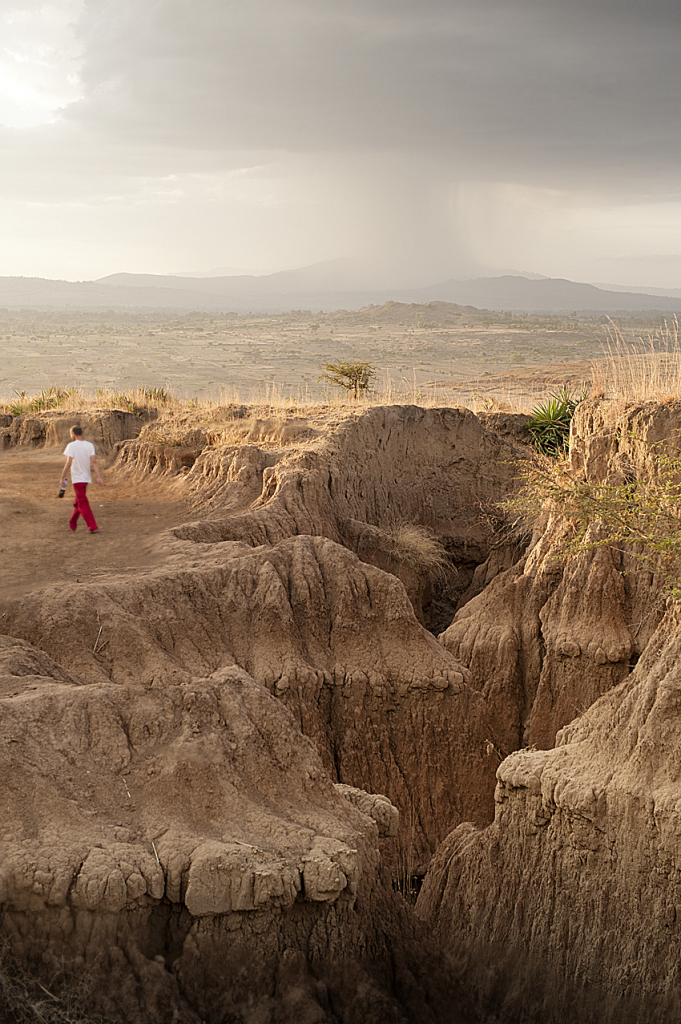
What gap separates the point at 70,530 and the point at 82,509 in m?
0.43

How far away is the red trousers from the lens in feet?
36.1

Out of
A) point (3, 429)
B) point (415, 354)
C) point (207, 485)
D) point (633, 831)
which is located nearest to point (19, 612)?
point (207, 485)

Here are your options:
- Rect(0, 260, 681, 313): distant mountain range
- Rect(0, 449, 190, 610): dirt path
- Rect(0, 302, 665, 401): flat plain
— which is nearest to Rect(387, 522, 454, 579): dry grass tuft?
Rect(0, 449, 190, 610): dirt path

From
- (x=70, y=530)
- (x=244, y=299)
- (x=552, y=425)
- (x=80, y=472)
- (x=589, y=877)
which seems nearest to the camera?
(x=589, y=877)

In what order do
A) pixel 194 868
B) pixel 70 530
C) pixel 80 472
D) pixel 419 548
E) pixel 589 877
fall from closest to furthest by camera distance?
pixel 194 868, pixel 589 877, pixel 80 472, pixel 70 530, pixel 419 548

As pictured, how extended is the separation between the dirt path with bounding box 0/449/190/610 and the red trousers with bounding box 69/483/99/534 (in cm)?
15

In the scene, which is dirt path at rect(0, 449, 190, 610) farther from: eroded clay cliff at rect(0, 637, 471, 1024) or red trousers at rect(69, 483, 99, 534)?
eroded clay cliff at rect(0, 637, 471, 1024)

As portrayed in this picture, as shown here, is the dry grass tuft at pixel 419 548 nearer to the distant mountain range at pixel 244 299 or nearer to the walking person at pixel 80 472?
the walking person at pixel 80 472

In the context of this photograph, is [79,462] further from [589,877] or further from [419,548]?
[589,877]

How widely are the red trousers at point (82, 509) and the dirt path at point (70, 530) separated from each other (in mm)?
152

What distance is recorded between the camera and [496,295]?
190 meters

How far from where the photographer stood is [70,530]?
11320 millimetres

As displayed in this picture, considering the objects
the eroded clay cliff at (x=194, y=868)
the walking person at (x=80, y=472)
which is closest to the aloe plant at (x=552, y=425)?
the walking person at (x=80, y=472)

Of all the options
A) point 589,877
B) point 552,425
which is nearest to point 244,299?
Result: point 552,425
